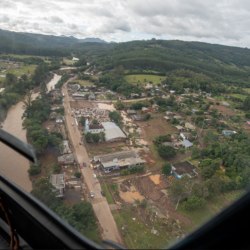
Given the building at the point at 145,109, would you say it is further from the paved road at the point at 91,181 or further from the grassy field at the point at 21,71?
the grassy field at the point at 21,71

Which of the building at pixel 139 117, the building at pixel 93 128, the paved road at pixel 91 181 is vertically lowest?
the building at pixel 139 117

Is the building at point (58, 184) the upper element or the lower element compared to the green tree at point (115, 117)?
upper

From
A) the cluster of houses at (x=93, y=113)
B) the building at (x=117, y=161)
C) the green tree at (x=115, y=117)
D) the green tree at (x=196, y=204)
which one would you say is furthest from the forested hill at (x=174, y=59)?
the green tree at (x=196, y=204)

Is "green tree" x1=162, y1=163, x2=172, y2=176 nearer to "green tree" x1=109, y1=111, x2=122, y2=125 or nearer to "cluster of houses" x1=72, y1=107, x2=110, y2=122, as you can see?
"cluster of houses" x1=72, y1=107, x2=110, y2=122

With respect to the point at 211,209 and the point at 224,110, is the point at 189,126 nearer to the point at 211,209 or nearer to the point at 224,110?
the point at 224,110

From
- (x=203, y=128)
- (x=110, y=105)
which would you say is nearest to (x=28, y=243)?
(x=203, y=128)

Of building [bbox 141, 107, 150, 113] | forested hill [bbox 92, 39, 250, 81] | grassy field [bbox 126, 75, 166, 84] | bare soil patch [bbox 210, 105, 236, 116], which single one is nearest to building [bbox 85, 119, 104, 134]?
building [bbox 141, 107, 150, 113]
